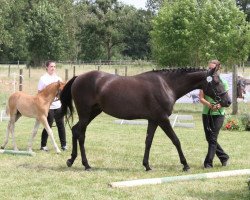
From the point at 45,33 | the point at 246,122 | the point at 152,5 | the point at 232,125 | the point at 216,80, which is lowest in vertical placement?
the point at 232,125

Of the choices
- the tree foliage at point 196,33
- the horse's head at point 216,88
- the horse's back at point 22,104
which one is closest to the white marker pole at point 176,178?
the horse's head at point 216,88

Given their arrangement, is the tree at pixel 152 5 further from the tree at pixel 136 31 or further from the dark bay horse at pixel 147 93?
the dark bay horse at pixel 147 93

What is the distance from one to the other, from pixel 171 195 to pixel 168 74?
265 cm

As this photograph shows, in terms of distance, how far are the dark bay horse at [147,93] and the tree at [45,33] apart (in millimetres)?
44293

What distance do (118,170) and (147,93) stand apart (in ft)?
4.97

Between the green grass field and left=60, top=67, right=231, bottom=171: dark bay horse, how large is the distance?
520 millimetres

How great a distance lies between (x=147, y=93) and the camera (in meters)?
7.81

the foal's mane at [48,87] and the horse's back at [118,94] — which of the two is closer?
the horse's back at [118,94]

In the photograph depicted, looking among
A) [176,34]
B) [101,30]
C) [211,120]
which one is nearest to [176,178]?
[211,120]

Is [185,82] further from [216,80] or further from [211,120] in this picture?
[211,120]

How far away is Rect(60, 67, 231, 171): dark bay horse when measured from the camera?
7797 mm

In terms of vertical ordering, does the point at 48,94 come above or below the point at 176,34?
below

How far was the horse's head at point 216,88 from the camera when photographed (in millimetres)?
7746

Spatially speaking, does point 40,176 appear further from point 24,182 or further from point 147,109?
point 147,109
